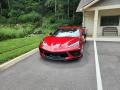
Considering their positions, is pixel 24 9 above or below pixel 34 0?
below

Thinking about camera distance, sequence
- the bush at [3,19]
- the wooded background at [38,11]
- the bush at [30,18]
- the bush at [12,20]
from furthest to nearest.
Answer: the bush at [3,19] < the bush at [12,20] < the bush at [30,18] < the wooded background at [38,11]

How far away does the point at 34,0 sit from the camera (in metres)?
28.0

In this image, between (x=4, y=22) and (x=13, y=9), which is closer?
(x=4, y=22)

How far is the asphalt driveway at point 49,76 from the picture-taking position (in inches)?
143

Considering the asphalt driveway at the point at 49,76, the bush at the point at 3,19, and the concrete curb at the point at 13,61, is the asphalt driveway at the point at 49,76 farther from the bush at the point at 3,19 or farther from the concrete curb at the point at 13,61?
the bush at the point at 3,19

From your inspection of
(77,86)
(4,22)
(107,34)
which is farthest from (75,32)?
(4,22)

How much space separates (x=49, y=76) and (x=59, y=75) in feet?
1.08

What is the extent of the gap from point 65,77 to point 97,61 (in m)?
2.05

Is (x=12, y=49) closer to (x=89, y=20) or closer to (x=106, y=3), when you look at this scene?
(x=106, y=3)

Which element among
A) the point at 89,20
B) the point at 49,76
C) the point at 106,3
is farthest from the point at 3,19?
the point at 49,76

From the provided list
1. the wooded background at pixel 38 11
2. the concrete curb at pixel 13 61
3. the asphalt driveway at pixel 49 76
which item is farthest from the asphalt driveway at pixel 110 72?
the wooded background at pixel 38 11

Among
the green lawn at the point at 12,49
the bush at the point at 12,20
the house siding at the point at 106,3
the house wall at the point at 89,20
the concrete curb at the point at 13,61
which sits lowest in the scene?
the concrete curb at the point at 13,61

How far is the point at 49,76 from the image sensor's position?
4.21 m

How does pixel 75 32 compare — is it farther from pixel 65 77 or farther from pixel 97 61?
pixel 65 77
